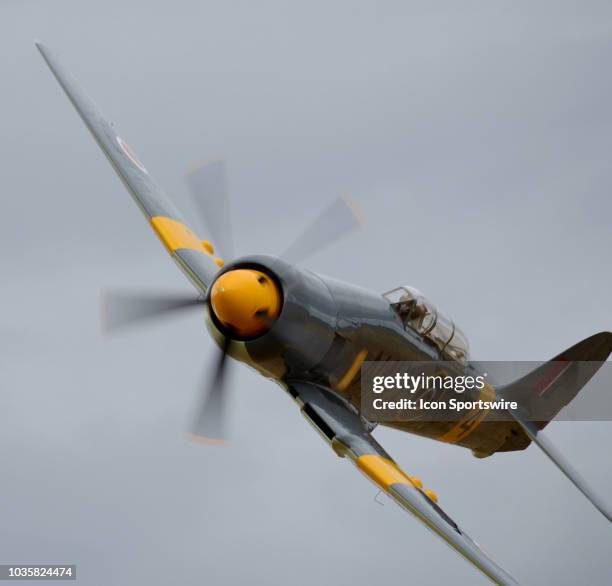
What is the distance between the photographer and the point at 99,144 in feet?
101

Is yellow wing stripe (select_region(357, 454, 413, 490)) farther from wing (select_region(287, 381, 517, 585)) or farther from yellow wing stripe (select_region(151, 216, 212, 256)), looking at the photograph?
yellow wing stripe (select_region(151, 216, 212, 256))

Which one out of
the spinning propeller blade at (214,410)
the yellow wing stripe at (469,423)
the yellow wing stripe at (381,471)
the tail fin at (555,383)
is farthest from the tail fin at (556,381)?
the spinning propeller blade at (214,410)

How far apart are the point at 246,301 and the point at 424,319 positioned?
4.42 metres

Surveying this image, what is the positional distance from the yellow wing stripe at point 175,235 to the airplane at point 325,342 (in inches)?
6.1

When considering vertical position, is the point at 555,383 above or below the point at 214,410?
above

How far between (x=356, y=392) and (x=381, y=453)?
3.98 feet

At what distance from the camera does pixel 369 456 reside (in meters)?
24.0

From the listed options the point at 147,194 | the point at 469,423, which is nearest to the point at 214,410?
the point at 469,423

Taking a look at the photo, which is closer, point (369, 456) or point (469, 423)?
point (369, 456)

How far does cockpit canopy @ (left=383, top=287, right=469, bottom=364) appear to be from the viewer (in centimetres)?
2544

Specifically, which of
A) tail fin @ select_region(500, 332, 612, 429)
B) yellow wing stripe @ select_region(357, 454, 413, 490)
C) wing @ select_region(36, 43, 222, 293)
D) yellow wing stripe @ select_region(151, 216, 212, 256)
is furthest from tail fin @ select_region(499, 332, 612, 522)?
yellow wing stripe @ select_region(151, 216, 212, 256)

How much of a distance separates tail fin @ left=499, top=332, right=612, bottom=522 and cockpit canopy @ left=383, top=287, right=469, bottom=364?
2.93m

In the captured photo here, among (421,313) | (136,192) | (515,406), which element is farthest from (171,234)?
(515,406)

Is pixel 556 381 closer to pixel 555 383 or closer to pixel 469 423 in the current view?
pixel 555 383
